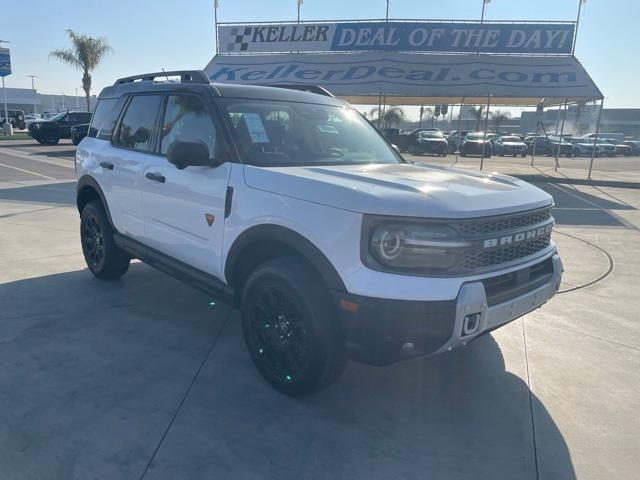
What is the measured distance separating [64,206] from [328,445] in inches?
326

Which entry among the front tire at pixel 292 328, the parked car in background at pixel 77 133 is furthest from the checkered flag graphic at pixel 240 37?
the front tire at pixel 292 328

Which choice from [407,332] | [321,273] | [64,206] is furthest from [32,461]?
[64,206]

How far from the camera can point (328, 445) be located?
2697mm

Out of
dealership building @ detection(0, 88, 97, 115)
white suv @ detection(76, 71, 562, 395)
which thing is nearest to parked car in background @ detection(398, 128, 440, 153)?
white suv @ detection(76, 71, 562, 395)

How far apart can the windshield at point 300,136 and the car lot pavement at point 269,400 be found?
4.88 ft

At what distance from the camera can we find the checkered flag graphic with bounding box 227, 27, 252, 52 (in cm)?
1936

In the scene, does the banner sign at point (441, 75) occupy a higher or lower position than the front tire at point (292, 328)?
higher

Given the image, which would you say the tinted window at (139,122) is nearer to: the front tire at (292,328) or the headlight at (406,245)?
the front tire at (292,328)

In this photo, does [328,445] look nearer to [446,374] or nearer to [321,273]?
[321,273]

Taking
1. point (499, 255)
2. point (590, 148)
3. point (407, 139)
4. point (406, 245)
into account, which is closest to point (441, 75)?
point (407, 139)

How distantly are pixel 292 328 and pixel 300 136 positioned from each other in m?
1.50

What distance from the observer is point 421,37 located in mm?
18000

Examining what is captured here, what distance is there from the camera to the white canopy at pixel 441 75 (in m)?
17.0

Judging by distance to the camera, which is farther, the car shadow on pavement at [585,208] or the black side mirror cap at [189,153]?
the car shadow on pavement at [585,208]
